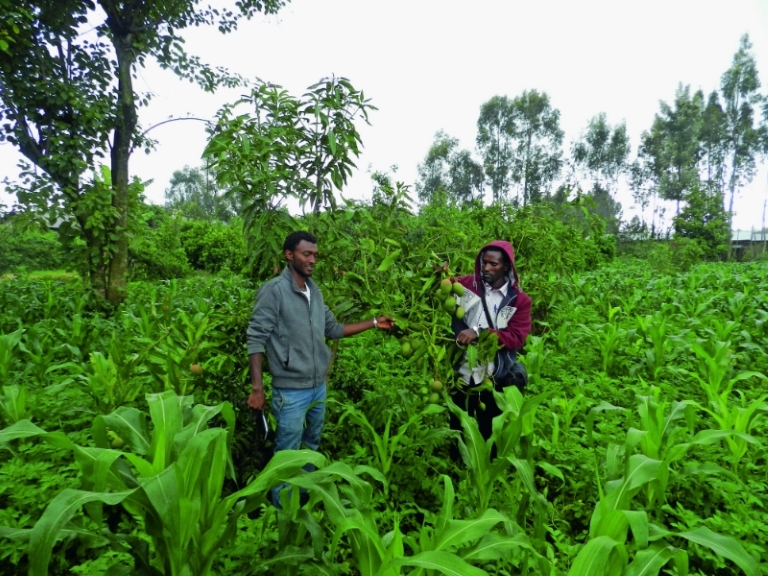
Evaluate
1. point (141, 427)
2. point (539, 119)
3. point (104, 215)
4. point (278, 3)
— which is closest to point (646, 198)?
point (539, 119)

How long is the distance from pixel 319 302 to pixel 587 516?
187cm

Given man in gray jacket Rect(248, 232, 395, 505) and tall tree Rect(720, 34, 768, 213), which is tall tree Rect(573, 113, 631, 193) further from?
man in gray jacket Rect(248, 232, 395, 505)

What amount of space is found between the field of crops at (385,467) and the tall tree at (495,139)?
108 ft

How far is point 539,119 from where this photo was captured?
34.6m

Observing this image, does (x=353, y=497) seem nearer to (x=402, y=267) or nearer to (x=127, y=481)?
(x=127, y=481)

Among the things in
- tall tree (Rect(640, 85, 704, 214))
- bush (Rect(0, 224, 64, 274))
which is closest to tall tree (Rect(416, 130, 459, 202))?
tall tree (Rect(640, 85, 704, 214))

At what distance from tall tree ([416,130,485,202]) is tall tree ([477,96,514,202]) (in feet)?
3.09

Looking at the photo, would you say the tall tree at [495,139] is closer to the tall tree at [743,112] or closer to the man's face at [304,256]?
the tall tree at [743,112]

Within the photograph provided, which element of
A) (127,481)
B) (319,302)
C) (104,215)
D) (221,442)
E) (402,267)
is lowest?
(127,481)

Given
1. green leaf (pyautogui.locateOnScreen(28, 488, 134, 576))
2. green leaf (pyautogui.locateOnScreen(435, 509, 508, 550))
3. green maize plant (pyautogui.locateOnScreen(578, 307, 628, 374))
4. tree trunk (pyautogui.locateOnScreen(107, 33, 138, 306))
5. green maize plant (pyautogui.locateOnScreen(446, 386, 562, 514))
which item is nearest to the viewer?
green leaf (pyautogui.locateOnScreen(28, 488, 134, 576))

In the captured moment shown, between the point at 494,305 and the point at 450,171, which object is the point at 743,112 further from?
the point at 494,305

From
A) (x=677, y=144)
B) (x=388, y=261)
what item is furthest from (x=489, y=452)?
(x=677, y=144)

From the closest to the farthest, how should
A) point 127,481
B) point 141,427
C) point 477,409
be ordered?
point 127,481 → point 141,427 → point 477,409

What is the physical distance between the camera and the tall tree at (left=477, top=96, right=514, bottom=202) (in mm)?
34906
